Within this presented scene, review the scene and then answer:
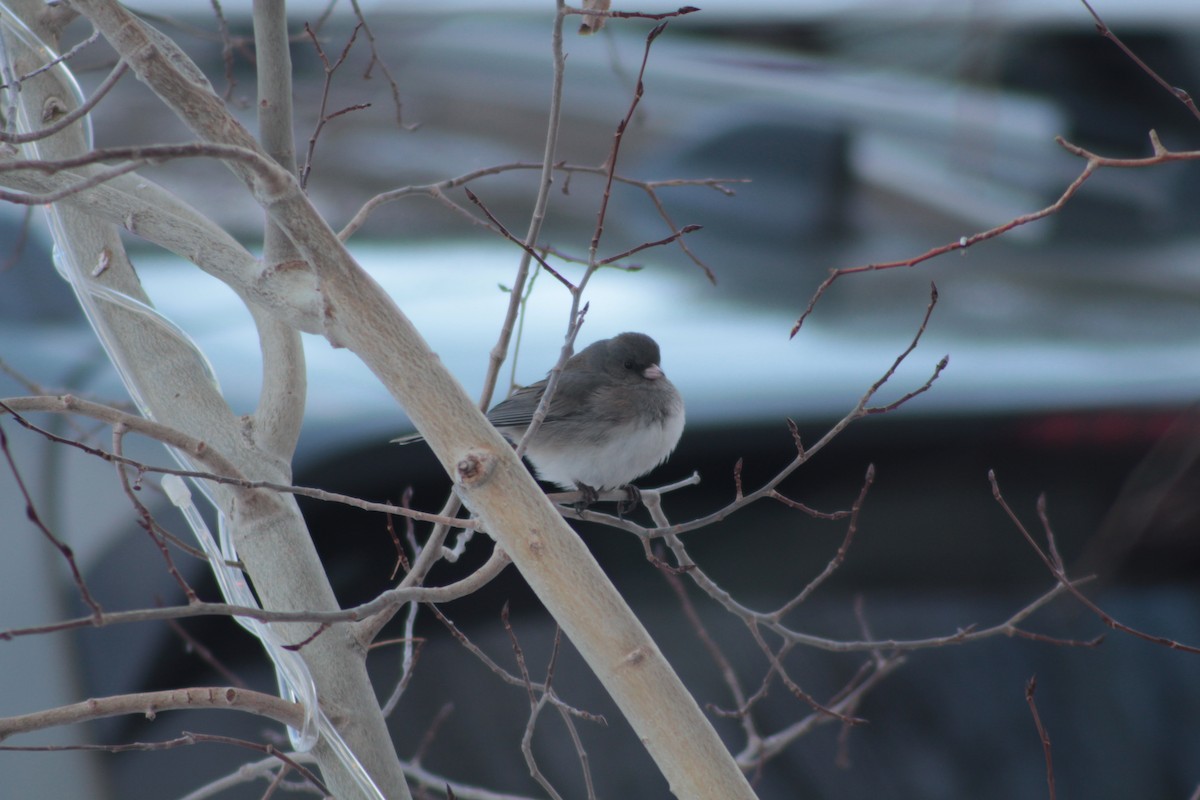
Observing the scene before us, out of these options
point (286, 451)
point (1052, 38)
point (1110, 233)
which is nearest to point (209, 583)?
point (286, 451)

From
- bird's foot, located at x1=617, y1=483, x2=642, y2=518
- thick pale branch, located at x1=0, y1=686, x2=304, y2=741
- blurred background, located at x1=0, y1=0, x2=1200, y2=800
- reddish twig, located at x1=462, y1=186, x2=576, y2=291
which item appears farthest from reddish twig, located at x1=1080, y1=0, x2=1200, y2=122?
bird's foot, located at x1=617, y1=483, x2=642, y2=518

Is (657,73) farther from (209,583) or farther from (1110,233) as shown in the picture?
(209,583)

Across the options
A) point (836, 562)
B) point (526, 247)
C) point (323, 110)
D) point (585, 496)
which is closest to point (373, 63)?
point (323, 110)

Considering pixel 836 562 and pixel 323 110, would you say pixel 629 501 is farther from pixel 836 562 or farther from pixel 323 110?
pixel 323 110

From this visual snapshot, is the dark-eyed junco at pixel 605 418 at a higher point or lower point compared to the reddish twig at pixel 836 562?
higher

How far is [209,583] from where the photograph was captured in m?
2.48

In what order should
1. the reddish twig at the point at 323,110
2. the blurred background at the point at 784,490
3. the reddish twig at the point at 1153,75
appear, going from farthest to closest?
the blurred background at the point at 784,490, the reddish twig at the point at 323,110, the reddish twig at the point at 1153,75

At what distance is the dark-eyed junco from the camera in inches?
114

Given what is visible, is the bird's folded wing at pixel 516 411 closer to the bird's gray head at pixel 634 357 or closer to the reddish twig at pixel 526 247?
the bird's gray head at pixel 634 357

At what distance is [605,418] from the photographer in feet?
9.98

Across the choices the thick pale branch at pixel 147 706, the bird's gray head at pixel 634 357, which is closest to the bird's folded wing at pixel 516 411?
the bird's gray head at pixel 634 357

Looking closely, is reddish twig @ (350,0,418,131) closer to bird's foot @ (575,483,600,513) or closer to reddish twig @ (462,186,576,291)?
reddish twig @ (462,186,576,291)

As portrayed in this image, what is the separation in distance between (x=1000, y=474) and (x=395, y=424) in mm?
1579

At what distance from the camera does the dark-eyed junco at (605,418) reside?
2.90 metres
